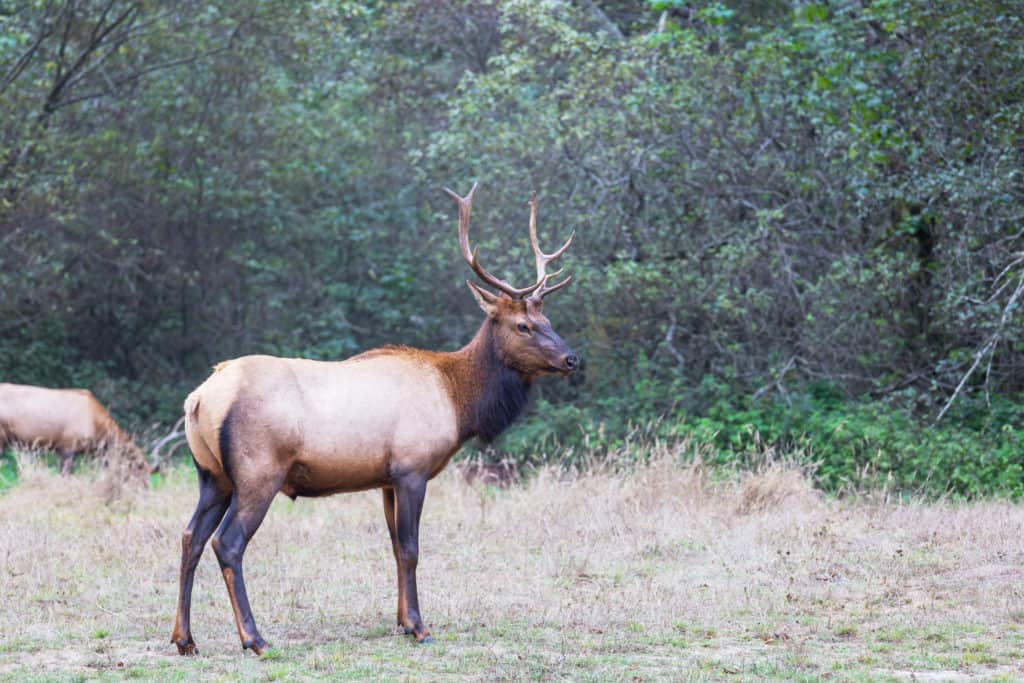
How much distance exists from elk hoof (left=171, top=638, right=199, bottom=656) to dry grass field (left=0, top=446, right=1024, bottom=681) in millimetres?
62

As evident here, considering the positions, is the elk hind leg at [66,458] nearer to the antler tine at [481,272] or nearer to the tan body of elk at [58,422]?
the tan body of elk at [58,422]

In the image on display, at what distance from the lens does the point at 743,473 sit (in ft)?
40.4

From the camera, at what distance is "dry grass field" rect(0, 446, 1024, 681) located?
22.5 ft

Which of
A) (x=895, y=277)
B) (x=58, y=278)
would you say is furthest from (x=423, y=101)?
(x=895, y=277)

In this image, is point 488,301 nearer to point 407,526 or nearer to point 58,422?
point 407,526

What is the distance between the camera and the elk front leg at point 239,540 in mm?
7172

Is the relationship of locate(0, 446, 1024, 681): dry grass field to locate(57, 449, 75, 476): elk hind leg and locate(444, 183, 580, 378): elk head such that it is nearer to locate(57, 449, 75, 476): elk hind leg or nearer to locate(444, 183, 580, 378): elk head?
locate(444, 183, 580, 378): elk head

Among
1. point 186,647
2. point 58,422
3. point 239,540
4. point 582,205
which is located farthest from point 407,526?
point 58,422

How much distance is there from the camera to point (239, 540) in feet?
23.8

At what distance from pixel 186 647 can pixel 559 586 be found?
2.84 meters

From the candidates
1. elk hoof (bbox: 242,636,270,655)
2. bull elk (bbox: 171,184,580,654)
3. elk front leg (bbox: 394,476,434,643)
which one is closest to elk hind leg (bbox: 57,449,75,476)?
bull elk (bbox: 171,184,580,654)

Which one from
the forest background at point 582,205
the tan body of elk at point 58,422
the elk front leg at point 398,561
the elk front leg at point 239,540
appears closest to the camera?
the elk front leg at point 239,540

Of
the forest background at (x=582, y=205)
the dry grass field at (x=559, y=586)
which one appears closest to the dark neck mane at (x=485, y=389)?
the dry grass field at (x=559, y=586)

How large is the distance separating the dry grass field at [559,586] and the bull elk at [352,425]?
22.5 inches
